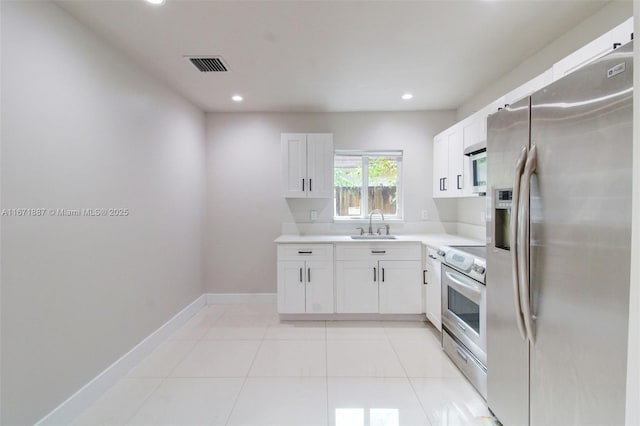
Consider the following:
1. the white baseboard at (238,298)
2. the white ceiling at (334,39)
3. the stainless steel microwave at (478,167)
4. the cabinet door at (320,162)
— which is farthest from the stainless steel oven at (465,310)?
the white baseboard at (238,298)

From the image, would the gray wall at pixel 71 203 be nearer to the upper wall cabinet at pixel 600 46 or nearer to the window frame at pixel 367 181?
the window frame at pixel 367 181

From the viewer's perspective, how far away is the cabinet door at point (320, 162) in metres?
3.46

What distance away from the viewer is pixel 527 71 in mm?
2408

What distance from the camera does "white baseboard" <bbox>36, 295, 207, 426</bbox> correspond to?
1708 millimetres

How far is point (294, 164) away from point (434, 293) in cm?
212

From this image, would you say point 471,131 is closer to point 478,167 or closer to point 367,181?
point 478,167

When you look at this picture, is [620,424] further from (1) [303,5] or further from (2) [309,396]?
(1) [303,5]

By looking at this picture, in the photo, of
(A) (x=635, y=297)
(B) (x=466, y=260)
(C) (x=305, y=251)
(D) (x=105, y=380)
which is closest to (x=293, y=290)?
(C) (x=305, y=251)

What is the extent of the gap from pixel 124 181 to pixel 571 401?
2989mm

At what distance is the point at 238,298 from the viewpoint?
3.83 m

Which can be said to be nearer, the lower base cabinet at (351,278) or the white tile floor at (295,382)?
the white tile floor at (295,382)

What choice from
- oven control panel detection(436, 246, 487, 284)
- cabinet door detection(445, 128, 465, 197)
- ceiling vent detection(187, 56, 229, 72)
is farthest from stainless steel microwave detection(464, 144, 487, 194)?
ceiling vent detection(187, 56, 229, 72)

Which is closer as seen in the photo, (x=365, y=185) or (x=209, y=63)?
(x=209, y=63)

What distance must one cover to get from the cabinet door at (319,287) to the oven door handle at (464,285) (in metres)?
1.25
